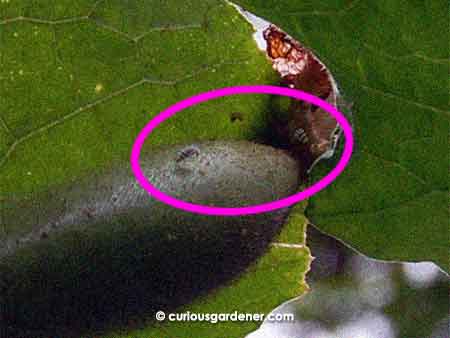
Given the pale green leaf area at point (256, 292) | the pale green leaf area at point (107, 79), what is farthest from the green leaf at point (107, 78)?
the pale green leaf area at point (256, 292)

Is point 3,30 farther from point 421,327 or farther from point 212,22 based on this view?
point 421,327

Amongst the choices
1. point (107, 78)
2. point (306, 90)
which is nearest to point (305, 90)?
point (306, 90)

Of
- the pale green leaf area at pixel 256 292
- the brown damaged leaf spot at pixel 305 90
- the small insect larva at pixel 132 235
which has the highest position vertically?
the brown damaged leaf spot at pixel 305 90

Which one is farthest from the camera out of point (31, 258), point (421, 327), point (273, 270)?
point (421, 327)

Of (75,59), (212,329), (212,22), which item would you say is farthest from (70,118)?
(212,329)

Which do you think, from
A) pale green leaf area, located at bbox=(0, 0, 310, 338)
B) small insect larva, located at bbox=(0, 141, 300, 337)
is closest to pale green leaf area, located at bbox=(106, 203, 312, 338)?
small insect larva, located at bbox=(0, 141, 300, 337)

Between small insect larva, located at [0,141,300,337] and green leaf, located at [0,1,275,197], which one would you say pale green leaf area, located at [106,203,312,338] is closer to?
small insect larva, located at [0,141,300,337]

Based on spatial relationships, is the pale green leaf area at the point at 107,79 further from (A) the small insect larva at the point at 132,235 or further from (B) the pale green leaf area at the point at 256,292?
(B) the pale green leaf area at the point at 256,292
